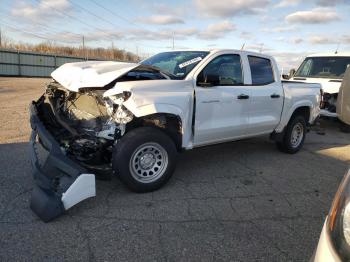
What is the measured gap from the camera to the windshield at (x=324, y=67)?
10305 millimetres

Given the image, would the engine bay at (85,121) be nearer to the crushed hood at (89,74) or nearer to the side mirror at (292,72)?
the crushed hood at (89,74)

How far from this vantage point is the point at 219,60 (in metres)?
5.12

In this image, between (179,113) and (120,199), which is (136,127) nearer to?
(179,113)

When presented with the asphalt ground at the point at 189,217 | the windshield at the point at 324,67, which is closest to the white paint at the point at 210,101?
the asphalt ground at the point at 189,217

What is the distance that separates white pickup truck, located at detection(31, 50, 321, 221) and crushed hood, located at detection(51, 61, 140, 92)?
0.01 meters

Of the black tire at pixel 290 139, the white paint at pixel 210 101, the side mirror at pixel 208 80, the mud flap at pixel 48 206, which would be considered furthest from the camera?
the black tire at pixel 290 139

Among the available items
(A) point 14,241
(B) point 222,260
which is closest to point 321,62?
(B) point 222,260

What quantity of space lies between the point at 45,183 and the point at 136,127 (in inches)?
50.6

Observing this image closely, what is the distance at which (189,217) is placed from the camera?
Answer: 3803 mm

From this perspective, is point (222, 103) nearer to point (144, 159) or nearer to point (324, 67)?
point (144, 159)

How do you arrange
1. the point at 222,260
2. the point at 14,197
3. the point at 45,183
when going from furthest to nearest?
1. the point at 14,197
2. the point at 45,183
3. the point at 222,260

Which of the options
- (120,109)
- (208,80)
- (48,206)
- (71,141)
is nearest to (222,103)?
(208,80)

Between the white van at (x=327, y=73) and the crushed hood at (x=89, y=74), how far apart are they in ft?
23.6

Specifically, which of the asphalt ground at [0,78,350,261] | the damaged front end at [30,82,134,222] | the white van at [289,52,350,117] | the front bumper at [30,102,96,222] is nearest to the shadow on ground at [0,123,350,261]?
the asphalt ground at [0,78,350,261]
